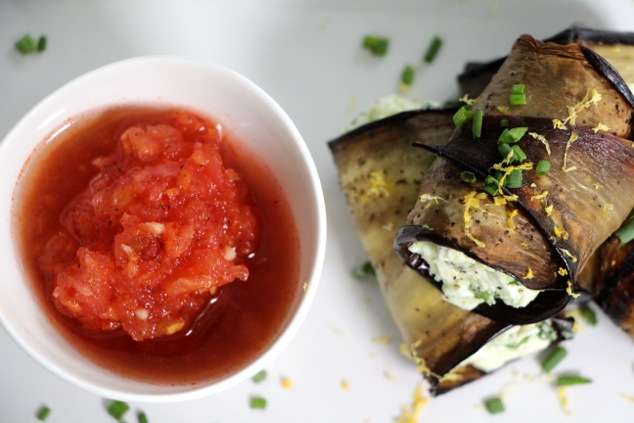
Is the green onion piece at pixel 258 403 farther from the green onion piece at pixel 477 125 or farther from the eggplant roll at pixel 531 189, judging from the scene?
the green onion piece at pixel 477 125

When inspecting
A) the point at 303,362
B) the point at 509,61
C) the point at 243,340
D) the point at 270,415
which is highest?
the point at 509,61

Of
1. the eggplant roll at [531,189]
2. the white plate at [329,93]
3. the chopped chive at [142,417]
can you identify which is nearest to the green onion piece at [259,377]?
the white plate at [329,93]

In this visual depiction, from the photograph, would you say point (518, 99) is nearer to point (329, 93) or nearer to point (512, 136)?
point (512, 136)

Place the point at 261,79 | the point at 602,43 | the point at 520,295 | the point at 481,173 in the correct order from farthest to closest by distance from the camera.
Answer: the point at 261,79 → the point at 602,43 → the point at 520,295 → the point at 481,173

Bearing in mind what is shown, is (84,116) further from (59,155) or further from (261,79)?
(261,79)

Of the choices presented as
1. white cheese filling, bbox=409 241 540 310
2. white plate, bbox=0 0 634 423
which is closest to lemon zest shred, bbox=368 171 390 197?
white plate, bbox=0 0 634 423

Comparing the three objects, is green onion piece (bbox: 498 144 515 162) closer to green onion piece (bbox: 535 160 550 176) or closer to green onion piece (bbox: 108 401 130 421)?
green onion piece (bbox: 535 160 550 176)

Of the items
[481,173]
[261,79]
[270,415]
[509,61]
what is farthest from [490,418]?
[261,79]

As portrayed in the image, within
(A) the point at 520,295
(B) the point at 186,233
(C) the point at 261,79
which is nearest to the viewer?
(B) the point at 186,233
